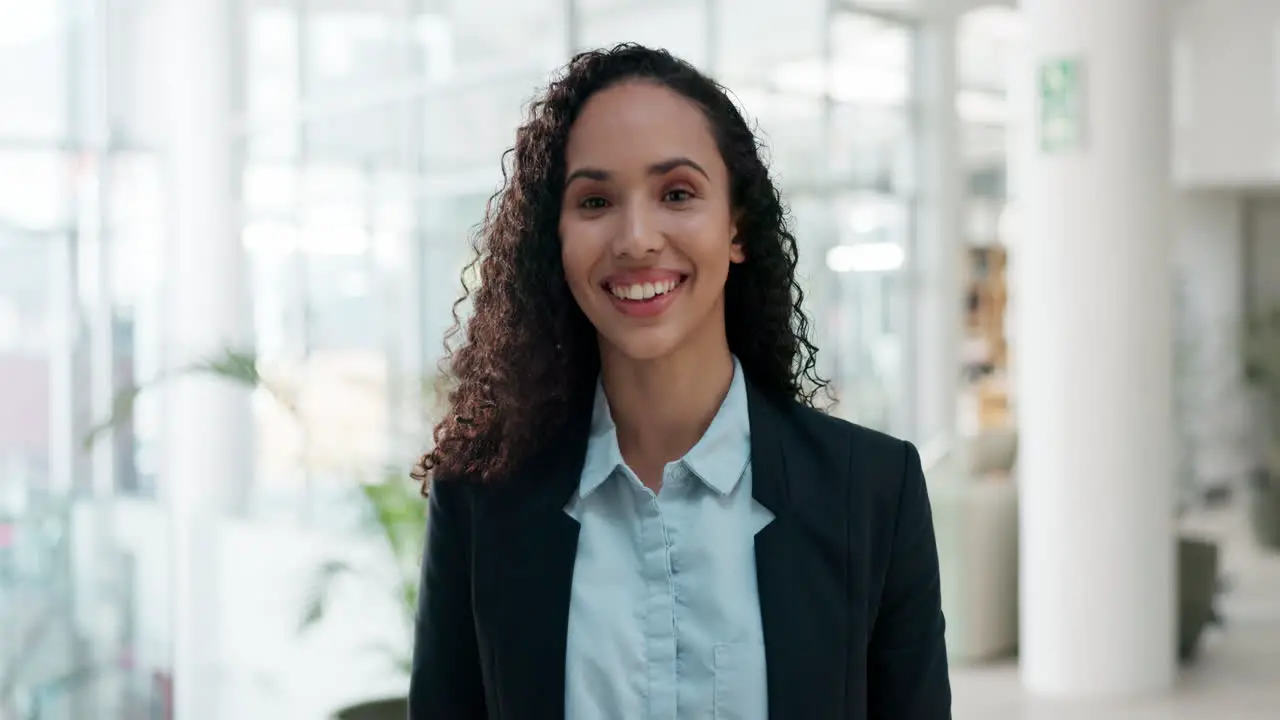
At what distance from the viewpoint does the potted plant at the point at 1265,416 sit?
9641 millimetres

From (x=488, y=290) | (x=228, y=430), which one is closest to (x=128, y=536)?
(x=228, y=430)

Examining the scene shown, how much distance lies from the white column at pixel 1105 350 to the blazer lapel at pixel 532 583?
165 inches

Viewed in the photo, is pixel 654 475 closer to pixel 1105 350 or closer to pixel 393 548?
pixel 393 548

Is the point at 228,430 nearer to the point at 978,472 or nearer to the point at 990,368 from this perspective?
the point at 978,472

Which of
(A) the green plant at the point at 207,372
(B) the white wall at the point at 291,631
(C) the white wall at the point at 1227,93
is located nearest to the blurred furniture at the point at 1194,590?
(B) the white wall at the point at 291,631

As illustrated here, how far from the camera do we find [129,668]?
4.00m

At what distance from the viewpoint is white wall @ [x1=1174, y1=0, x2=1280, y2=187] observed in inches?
416

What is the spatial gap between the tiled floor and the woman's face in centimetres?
407

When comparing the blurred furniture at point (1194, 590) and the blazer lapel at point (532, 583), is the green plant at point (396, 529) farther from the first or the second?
the blurred furniture at point (1194, 590)

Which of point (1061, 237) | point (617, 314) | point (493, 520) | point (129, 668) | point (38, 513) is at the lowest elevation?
point (129, 668)

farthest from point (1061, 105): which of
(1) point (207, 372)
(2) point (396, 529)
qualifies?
(1) point (207, 372)

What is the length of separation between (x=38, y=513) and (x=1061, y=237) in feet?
12.5

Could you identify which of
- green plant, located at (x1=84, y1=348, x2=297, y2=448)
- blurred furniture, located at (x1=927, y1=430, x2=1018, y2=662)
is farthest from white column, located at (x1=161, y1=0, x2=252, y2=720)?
blurred furniture, located at (x1=927, y1=430, x2=1018, y2=662)

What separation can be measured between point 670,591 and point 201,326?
15.0ft
